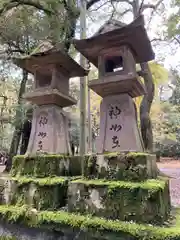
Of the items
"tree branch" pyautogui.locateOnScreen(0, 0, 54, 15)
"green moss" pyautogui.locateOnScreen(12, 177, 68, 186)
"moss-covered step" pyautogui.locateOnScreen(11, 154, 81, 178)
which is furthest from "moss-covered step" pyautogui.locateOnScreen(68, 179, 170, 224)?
"tree branch" pyautogui.locateOnScreen(0, 0, 54, 15)

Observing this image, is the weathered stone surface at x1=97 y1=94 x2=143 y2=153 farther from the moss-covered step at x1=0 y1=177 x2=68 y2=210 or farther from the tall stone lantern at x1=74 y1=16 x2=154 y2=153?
the moss-covered step at x1=0 y1=177 x2=68 y2=210

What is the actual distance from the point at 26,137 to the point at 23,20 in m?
4.20

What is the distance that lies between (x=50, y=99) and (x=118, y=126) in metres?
1.36

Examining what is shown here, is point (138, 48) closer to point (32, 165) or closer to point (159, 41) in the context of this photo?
point (32, 165)

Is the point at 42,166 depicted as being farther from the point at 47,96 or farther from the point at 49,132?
the point at 47,96

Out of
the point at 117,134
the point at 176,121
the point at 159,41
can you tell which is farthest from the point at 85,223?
the point at 176,121

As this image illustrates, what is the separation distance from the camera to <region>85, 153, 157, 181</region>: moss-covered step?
2.72 m

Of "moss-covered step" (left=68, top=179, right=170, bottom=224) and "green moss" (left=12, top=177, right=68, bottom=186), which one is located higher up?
"green moss" (left=12, top=177, right=68, bottom=186)

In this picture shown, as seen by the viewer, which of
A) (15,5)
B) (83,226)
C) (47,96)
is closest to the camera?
(83,226)

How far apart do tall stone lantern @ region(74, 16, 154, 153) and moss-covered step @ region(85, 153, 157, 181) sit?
1.03 ft

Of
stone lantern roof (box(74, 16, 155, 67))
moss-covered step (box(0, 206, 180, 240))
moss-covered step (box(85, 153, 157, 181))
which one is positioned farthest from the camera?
stone lantern roof (box(74, 16, 155, 67))

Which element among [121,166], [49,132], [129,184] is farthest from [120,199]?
[49,132]

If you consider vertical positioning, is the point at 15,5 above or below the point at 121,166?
above

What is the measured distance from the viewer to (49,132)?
12.6 ft
